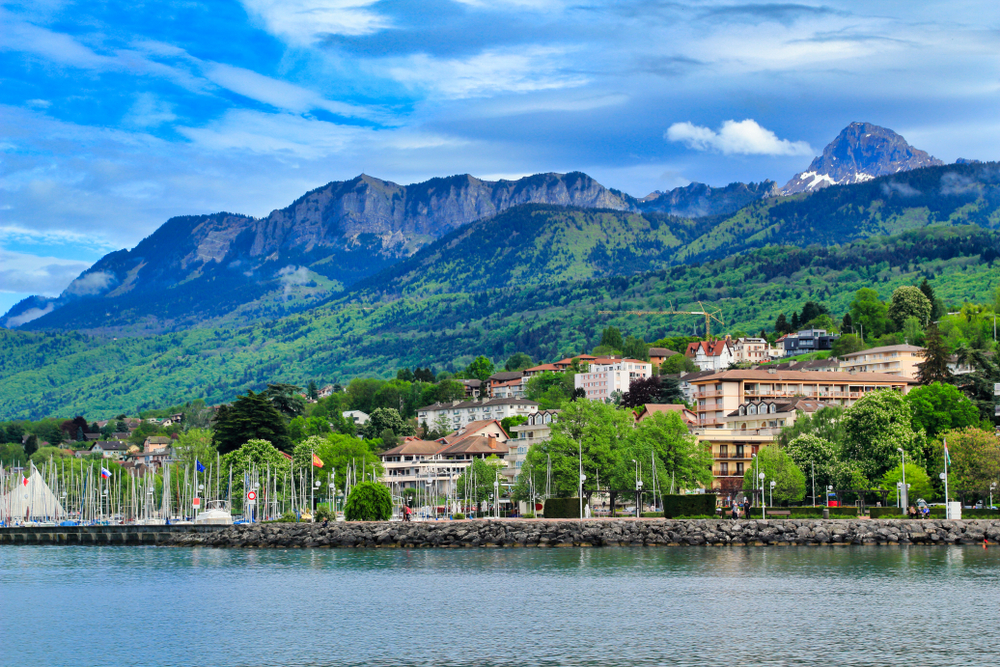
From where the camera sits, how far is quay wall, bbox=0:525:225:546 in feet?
348

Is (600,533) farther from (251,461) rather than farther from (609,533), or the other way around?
(251,461)

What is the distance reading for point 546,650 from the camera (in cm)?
4022

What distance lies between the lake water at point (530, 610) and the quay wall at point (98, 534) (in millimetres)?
27813

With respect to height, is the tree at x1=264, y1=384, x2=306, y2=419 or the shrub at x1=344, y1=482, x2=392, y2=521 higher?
the tree at x1=264, y1=384, x2=306, y2=419

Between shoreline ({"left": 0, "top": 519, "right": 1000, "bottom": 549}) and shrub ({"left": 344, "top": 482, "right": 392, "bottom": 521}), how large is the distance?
499cm

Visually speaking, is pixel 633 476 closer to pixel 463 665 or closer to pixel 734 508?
pixel 734 508

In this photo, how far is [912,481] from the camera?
92.1m

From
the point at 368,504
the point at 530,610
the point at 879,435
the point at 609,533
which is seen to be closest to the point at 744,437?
the point at 879,435

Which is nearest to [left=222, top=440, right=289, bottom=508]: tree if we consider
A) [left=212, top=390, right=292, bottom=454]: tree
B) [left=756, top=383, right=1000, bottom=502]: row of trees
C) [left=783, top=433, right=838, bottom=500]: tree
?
[left=212, top=390, right=292, bottom=454]: tree

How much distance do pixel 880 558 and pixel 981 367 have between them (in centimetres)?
8360

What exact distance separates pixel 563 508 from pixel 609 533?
45.3 feet

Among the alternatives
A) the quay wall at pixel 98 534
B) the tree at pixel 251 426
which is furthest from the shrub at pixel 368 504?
the tree at pixel 251 426

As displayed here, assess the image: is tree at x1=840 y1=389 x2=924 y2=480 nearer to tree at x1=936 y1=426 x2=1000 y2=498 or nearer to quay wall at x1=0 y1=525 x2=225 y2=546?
tree at x1=936 y1=426 x2=1000 y2=498

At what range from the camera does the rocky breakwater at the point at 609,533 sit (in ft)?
255
